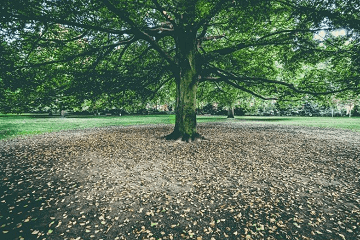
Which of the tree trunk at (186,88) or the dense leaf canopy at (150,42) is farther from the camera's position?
the tree trunk at (186,88)

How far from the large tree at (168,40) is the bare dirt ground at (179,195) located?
13.4 ft

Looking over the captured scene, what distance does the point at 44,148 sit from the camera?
34.6 feet

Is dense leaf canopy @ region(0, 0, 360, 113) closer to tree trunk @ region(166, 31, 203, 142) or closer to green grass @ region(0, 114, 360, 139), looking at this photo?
tree trunk @ region(166, 31, 203, 142)

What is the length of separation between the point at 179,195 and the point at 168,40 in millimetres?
13073

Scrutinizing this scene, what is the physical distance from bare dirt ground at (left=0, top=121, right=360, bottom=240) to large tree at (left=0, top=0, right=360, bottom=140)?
409 cm

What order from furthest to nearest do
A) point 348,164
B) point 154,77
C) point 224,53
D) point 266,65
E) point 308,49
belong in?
point 266,65 < point 154,77 < point 224,53 < point 308,49 < point 348,164

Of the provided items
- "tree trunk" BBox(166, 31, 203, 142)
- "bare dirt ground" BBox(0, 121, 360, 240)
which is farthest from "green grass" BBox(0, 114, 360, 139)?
"tree trunk" BBox(166, 31, 203, 142)

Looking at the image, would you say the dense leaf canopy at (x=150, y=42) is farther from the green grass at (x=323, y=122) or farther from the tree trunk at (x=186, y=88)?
the green grass at (x=323, y=122)

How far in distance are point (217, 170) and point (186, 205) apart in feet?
8.88

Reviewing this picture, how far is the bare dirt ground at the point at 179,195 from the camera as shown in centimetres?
401

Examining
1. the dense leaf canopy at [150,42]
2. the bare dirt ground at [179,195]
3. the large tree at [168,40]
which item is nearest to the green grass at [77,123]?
the dense leaf canopy at [150,42]

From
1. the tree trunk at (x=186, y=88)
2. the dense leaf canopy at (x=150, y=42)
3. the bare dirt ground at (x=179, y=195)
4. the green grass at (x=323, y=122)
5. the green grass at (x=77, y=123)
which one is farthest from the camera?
the green grass at (x=323, y=122)

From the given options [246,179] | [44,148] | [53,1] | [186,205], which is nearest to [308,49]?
[246,179]

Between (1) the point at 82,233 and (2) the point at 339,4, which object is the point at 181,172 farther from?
(2) the point at 339,4
